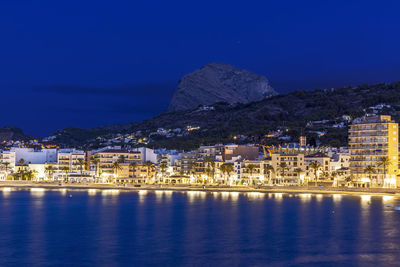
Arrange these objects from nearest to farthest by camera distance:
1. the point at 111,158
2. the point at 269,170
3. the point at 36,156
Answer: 1. the point at 269,170
2. the point at 111,158
3. the point at 36,156

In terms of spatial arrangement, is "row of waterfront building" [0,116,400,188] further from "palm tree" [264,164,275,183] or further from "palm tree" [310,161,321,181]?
"palm tree" [264,164,275,183]

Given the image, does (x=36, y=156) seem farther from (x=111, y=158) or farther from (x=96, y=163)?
(x=111, y=158)

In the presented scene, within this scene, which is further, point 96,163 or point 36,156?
point 36,156

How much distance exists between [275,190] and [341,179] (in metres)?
14.1

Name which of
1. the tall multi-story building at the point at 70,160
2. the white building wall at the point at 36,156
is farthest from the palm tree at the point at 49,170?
the white building wall at the point at 36,156

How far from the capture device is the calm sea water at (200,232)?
138 feet

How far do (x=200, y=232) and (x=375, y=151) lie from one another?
5511cm

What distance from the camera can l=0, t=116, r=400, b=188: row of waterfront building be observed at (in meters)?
101

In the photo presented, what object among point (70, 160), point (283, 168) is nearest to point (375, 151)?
point (283, 168)

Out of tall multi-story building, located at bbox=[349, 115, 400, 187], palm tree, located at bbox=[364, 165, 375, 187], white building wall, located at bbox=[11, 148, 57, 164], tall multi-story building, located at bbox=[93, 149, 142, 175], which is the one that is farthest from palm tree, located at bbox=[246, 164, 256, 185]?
white building wall, located at bbox=[11, 148, 57, 164]

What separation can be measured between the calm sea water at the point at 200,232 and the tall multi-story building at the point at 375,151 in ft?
49.4

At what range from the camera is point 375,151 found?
3986 inches

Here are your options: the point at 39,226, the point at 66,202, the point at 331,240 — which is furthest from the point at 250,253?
the point at 66,202

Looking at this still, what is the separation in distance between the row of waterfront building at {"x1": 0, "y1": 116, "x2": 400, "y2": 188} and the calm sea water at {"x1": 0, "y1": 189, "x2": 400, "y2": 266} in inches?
672
